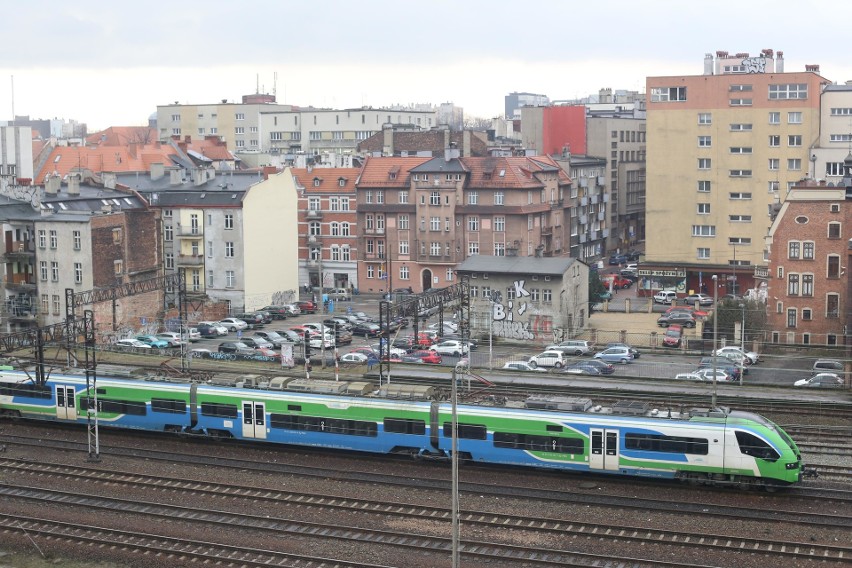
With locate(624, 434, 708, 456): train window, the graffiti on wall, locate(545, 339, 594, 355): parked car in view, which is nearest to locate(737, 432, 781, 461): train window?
locate(624, 434, 708, 456): train window

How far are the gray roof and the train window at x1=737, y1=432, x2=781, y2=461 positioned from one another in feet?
94.6

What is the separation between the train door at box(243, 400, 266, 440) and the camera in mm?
30803

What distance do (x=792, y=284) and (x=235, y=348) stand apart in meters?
26.3

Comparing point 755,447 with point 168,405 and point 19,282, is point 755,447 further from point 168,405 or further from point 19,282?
point 19,282

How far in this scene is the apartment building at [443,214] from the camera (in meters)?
69.9

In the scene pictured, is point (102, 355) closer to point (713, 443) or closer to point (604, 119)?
point (713, 443)

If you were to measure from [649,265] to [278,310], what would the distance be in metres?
25.8

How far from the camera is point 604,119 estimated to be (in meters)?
89.2

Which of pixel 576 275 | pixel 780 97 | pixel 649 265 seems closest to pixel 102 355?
pixel 576 275

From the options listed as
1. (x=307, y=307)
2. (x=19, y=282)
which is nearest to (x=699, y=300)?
(x=307, y=307)

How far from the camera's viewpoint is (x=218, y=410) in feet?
103

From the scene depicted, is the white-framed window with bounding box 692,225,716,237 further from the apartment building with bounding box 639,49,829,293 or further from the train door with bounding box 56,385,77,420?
the train door with bounding box 56,385,77,420

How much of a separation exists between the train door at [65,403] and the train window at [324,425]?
7.18 metres

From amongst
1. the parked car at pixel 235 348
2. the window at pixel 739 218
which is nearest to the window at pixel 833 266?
the window at pixel 739 218
